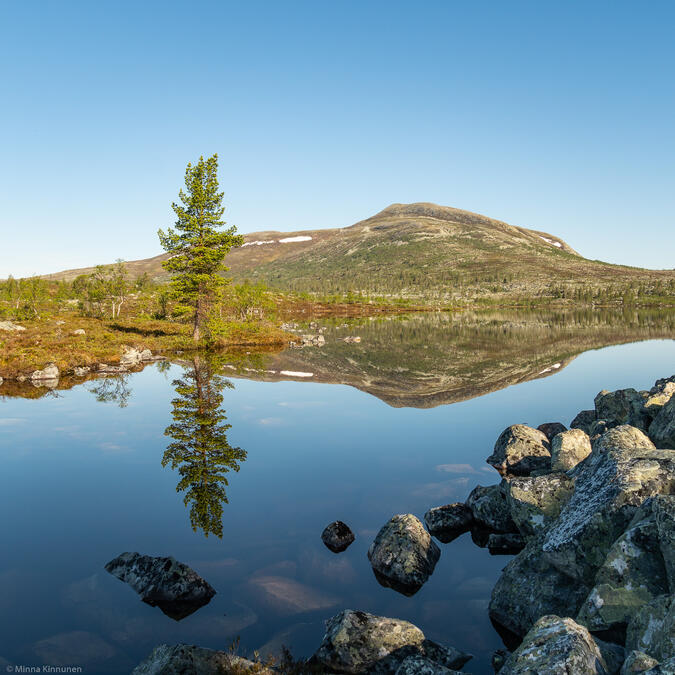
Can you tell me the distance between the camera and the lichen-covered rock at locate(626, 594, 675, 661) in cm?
557

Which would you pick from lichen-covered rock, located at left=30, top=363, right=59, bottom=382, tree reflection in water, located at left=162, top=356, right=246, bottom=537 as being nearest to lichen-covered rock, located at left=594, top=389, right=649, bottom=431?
tree reflection in water, located at left=162, top=356, right=246, bottom=537

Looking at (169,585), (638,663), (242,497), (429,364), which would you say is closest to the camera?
(638,663)

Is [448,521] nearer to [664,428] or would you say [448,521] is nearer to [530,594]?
[530,594]

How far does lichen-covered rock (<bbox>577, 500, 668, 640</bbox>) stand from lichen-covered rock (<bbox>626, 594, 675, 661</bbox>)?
486 mm

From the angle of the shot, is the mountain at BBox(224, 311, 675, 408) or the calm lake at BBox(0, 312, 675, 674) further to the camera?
the mountain at BBox(224, 311, 675, 408)

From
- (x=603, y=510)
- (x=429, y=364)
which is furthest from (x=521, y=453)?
(x=429, y=364)

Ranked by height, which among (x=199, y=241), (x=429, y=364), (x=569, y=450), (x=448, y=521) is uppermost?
(x=199, y=241)

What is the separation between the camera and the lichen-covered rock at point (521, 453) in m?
17.1

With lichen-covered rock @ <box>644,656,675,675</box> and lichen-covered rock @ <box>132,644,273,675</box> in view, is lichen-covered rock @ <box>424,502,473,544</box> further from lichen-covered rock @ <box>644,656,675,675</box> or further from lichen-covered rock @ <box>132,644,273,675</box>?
lichen-covered rock @ <box>644,656,675,675</box>

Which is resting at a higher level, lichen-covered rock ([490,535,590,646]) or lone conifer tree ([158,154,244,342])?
lone conifer tree ([158,154,244,342])

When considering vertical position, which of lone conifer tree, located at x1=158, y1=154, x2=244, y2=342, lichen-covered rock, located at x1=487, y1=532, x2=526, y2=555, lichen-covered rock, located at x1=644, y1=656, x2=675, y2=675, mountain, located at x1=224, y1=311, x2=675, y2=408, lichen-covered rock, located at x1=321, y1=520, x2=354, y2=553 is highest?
lone conifer tree, located at x1=158, y1=154, x2=244, y2=342

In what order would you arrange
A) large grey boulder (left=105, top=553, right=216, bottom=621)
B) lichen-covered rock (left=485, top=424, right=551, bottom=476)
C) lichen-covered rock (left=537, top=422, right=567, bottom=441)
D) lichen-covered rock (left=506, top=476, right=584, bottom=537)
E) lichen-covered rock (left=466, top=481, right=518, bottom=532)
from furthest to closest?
lichen-covered rock (left=537, top=422, right=567, bottom=441) < lichen-covered rock (left=485, top=424, right=551, bottom=476) < lichen-covered rock (left=466, top=481, right=518, bottom=532) < lichen-covered rock (left=506, top=476, right=584, bottom=537) < large grey boulder (left=105, top=553, right=216, bottom=621)

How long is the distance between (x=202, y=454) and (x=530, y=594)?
13521mm

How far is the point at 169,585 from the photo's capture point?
32.0 feet
